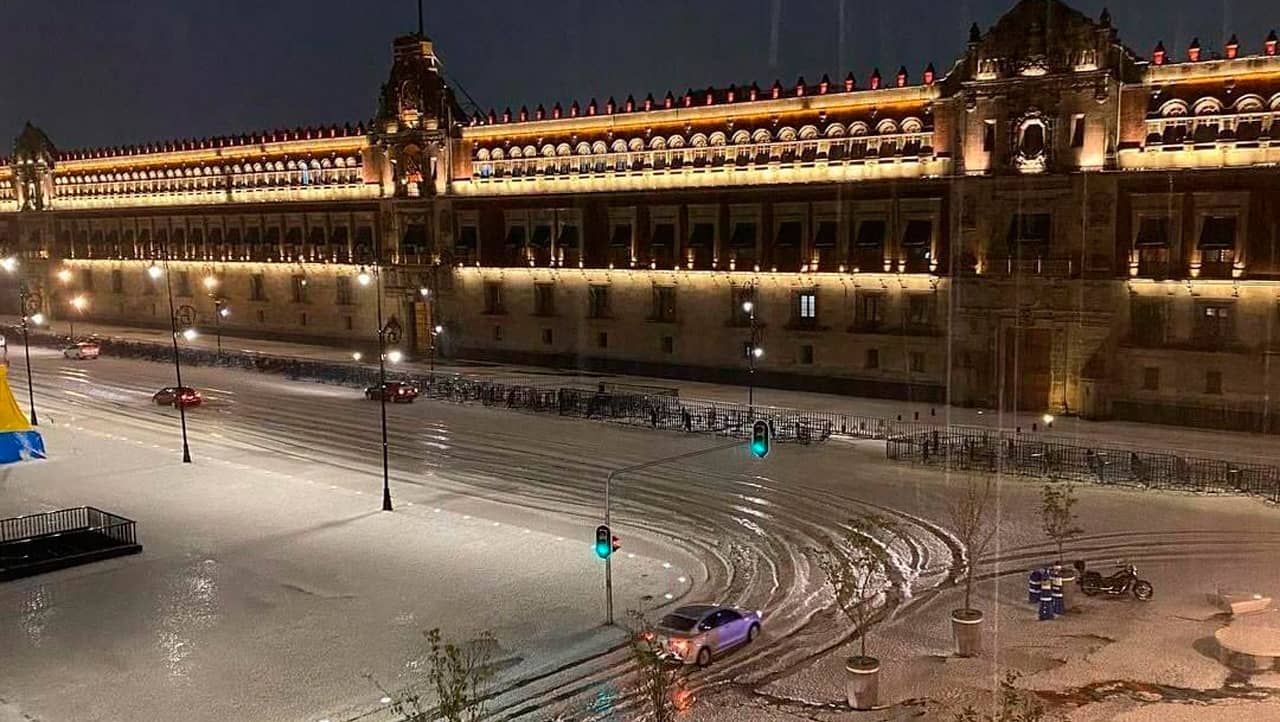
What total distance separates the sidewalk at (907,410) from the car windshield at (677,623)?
2446cm

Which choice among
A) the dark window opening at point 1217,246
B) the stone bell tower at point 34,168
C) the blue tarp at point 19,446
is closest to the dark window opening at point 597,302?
the dark window opening at point 1217,246

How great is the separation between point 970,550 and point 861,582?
3.67 meters

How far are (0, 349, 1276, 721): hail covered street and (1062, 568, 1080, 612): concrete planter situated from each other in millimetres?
2585

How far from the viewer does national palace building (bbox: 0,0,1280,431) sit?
139ft

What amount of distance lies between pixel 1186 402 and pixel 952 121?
53.1 ft

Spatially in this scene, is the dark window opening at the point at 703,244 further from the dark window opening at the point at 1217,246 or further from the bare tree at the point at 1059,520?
the bare tree at the point at 1059,520

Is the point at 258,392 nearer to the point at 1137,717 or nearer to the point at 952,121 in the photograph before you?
the point at 952,121

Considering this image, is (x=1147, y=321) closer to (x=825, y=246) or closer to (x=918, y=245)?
(x=918, y=245)

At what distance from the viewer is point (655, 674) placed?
14781 millimetres

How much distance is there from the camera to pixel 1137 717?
17203mm

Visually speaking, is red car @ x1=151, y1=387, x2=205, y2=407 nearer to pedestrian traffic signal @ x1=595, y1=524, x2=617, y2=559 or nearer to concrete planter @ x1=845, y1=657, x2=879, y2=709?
pedestrian traffic signal @ x1=595, y1=524, x2=617, y2=559

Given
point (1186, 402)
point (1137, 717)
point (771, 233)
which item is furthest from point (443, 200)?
point (1137, 717)

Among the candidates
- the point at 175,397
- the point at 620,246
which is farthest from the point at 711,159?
the point at 175,397

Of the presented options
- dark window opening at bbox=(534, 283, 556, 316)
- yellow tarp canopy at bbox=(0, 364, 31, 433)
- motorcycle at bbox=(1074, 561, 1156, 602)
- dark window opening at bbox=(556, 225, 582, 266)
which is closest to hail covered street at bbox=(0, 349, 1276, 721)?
yellow tarp canopy at bbox=(0, 364, 31, 433)
